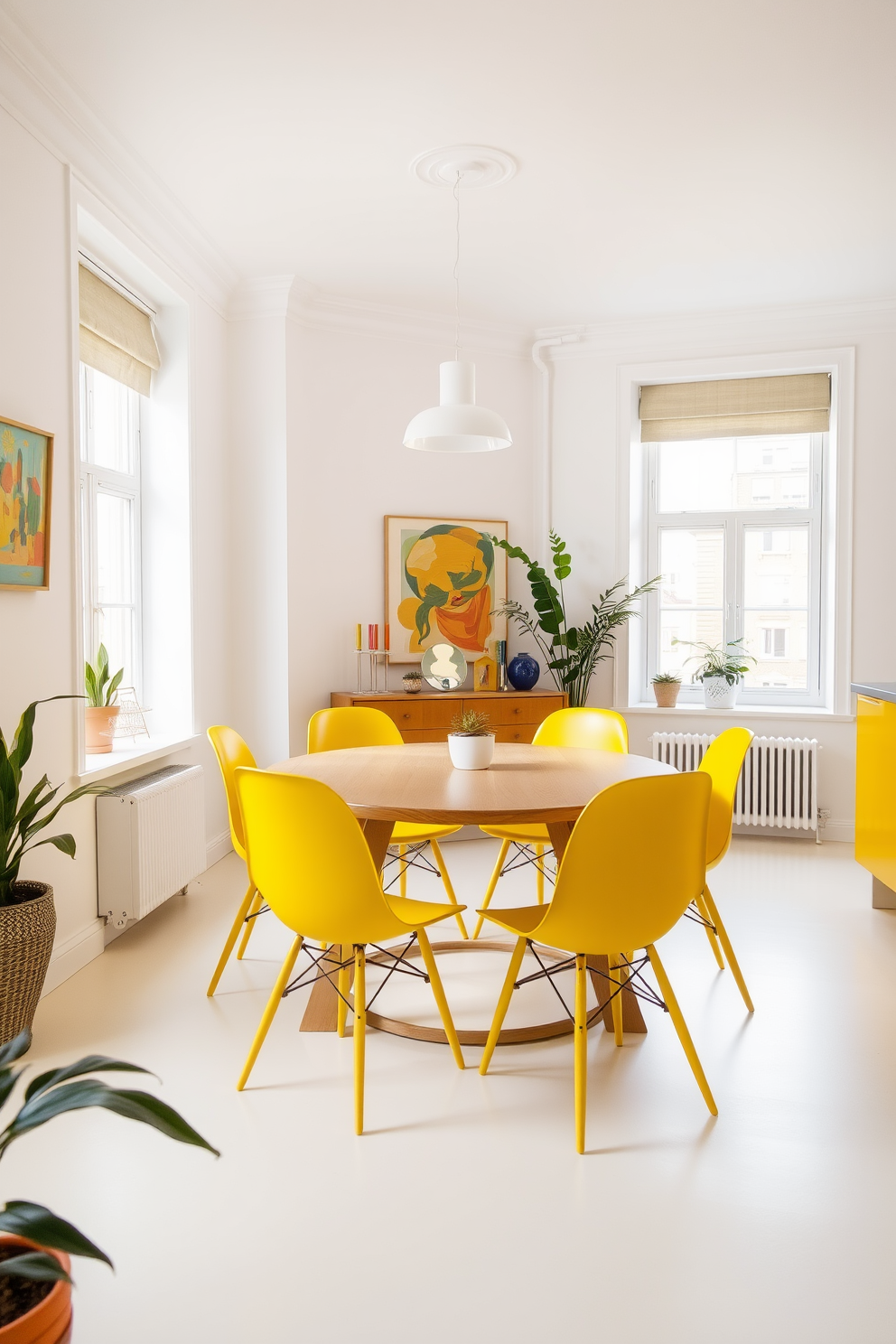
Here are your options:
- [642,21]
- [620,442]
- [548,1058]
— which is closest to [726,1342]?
[548,1058]

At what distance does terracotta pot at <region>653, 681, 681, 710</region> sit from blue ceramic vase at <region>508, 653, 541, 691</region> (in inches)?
28.5

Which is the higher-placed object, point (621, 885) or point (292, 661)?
point (292, 661)

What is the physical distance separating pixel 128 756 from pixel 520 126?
268 cm

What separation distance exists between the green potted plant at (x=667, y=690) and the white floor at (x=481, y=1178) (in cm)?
236

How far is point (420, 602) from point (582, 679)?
1017 mm

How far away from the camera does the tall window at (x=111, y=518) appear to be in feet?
12.6

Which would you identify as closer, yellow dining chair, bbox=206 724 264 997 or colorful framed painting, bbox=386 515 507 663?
yellow dining chair, bbox=206 724 264 997

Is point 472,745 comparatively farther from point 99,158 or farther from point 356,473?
point 356,473

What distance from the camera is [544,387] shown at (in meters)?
5.50

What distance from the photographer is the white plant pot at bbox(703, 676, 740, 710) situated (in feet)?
17.4

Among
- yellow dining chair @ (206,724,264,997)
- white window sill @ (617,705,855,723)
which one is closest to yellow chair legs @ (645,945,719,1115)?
yellow dining chair @ (206,724,264,997)

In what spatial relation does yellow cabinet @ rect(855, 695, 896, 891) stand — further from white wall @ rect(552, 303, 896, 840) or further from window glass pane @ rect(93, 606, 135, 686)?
window glass pane @ rect(93, 606, 135, 686)

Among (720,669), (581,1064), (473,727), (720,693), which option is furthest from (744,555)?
(581,1064)

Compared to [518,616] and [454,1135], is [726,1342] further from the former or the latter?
[518,616]
